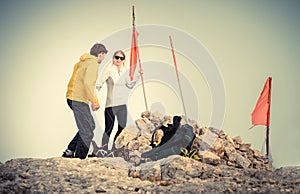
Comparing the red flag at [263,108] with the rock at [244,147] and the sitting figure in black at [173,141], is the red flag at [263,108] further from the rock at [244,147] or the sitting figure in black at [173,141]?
the sitting figure in black at [173,141]

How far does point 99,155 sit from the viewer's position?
2.75m

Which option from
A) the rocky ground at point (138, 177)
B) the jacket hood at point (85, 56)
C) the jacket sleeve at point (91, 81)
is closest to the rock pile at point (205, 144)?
the rocky ground at point (138, 177)

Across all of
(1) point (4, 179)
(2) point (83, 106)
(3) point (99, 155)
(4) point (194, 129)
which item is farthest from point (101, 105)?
(1) point (4, 179)

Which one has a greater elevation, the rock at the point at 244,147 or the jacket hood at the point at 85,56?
the jacket hood at the point at 85,56

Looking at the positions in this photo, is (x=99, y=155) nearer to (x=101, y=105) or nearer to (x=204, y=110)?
(x=101, y=105)

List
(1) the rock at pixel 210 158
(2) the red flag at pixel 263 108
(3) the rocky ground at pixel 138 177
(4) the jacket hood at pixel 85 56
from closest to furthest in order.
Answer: (3) the rocky ground at pixel 138 177 → (1) the rock at pixel 210 158 → (4) the jacket hood at pixel 85 56 → (2) the red flag at pixel 263 108

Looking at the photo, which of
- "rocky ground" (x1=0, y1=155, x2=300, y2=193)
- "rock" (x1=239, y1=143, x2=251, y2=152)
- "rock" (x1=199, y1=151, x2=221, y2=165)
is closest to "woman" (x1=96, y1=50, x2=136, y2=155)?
"rocky ground" (x1=0, y1=155, x2=300, y2=193)

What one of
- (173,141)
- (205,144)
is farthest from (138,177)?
(205,144)

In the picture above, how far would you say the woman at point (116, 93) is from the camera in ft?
9.45

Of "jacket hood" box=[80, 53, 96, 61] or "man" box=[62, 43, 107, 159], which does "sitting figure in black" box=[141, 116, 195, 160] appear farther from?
"jacket hood" box=[80, 53, 96, 61]

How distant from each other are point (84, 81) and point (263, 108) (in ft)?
4.16

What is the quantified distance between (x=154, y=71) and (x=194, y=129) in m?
0.53

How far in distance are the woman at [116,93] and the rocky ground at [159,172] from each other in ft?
0.35

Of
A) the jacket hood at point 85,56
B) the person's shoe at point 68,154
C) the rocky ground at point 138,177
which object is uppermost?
the jacket hood at point 85,56
